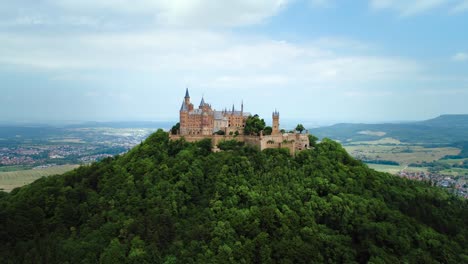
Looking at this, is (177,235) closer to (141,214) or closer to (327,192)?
(141,214)

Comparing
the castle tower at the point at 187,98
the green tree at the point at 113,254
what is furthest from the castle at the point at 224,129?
the green tree at the point at 113,254

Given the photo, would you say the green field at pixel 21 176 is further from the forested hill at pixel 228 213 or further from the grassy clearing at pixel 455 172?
the grassy clearing at pixel 455 172

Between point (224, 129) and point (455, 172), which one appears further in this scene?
point (455, 172)

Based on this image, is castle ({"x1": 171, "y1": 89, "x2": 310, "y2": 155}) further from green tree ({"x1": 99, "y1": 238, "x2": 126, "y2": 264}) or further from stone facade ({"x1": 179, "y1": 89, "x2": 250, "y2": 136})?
green tree ({"x1": 99, "y1": 238, "x2": 126, "y2": 264})

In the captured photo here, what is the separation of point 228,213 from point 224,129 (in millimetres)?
25629

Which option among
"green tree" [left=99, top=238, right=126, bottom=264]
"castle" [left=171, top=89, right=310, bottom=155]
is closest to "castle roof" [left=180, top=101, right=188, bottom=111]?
"castle" [left=171, top=89, right=310, bottom=155]

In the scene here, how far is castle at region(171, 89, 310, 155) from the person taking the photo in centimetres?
7475

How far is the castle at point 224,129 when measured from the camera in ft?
245

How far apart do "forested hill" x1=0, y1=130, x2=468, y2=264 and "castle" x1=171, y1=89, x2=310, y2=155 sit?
2617mm

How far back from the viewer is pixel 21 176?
12556cm

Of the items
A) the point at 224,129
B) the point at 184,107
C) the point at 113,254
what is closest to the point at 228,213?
the point at 113,254

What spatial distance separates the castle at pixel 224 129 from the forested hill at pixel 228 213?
103 inches

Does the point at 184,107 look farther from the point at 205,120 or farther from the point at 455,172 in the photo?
the point at 455,172

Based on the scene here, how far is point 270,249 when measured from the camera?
51656 mm
